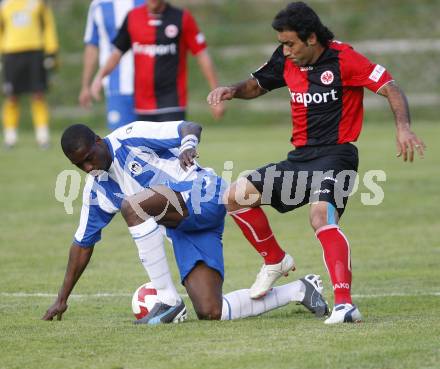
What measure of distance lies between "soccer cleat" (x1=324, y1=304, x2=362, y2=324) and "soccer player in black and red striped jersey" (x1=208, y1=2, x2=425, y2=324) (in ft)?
0.80

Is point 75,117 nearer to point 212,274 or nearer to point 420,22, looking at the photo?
point 420,22

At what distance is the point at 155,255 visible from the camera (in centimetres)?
678

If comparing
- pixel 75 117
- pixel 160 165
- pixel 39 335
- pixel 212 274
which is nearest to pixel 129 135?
pixel 160 165

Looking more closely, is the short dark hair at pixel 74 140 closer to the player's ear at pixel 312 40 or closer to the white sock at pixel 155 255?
the white sock at pixel 155 255

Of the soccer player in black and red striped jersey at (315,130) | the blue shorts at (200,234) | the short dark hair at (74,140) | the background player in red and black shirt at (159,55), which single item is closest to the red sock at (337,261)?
the soccer player in black and red striped jersey at (315,130)

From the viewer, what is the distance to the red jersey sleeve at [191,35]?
1166 cm

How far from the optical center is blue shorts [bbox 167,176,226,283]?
24.2ft

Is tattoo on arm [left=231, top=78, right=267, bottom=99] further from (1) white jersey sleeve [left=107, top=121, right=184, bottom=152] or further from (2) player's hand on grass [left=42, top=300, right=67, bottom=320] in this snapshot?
(2) player's hand on grass [left=42, top=300, right=67, bottom=320]

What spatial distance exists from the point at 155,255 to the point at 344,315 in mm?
1224

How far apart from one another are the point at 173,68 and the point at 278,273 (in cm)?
509

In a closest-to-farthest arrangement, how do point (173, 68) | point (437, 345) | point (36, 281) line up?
point (437, 345), point (36, 281), point (173, 68)

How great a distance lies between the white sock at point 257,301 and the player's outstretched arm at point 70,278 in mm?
941

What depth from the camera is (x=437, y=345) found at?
5547mm

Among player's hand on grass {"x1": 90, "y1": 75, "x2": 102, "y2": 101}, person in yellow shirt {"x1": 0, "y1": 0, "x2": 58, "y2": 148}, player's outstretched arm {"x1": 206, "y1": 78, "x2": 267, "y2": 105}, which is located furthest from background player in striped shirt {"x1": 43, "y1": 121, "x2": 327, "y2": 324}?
person in yellow shirt {"x1": 0, "y1": 0, "x2": 58, "y2": 148}
